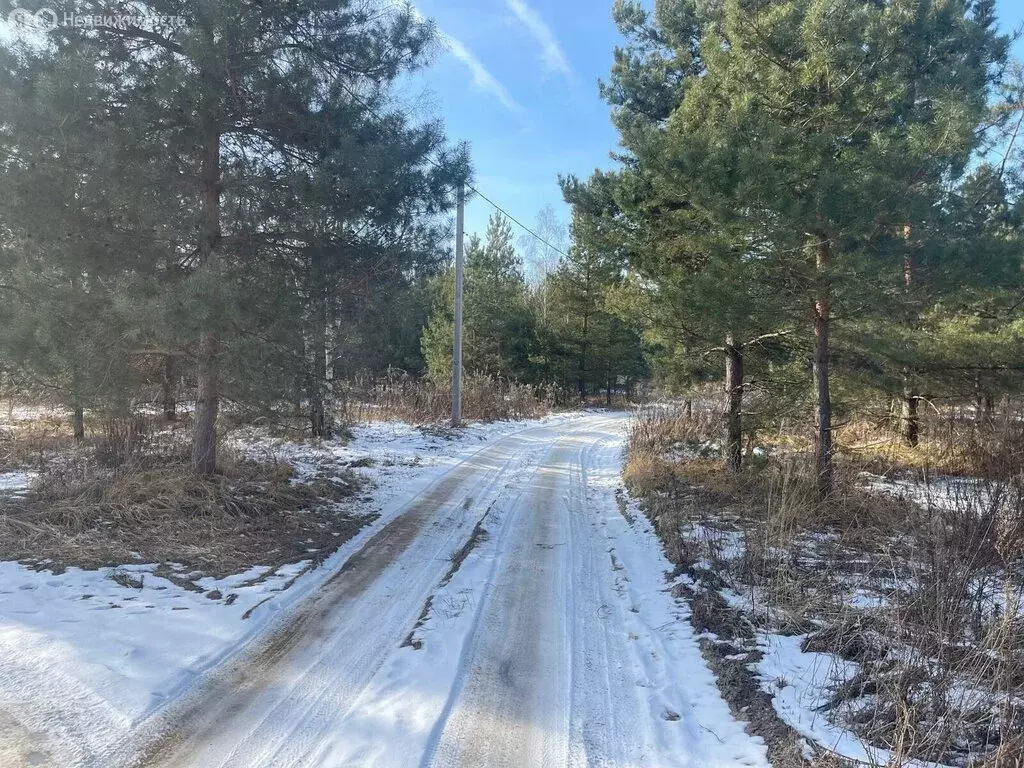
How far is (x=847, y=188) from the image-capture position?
589cm

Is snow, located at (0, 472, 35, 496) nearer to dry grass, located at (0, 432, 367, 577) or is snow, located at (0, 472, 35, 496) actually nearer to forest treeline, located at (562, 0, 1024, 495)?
dry grass, located at (0, 432, 367, 577)

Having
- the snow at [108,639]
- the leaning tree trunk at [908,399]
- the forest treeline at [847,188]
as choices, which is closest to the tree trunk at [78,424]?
the snow at [108,639]

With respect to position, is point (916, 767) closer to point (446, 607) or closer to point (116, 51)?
point (446, 607)

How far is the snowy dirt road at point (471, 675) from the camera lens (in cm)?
279

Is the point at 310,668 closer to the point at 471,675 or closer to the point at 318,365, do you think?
the point at 471,675

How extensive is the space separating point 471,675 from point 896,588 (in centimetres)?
270

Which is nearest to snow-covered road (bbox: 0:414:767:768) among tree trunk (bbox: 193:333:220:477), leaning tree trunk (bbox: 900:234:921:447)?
tree trunk (bbox: 193:333:220:477)

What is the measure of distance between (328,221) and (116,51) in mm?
2435

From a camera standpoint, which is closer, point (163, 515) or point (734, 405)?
point (163, 515)

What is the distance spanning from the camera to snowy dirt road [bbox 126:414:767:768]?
279cm

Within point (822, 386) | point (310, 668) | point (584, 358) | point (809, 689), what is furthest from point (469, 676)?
point (584, 358)

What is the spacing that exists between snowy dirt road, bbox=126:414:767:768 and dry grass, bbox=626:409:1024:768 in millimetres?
540

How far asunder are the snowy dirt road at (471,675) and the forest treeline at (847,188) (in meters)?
3.45

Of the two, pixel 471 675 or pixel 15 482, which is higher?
pixel 15 482
